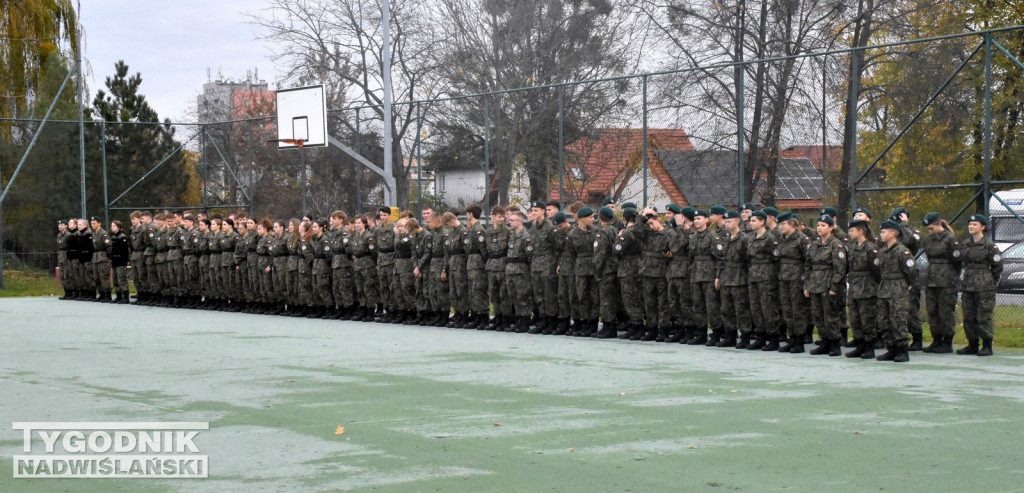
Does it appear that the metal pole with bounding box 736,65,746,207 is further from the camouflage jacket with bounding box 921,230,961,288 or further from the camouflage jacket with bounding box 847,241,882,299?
the camouflage jacket with bounding box 847,241,882,299

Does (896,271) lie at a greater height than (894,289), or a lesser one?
greater

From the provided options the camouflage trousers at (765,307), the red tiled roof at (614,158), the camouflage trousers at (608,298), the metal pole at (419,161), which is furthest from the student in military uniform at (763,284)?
the metal pole at (419,161)

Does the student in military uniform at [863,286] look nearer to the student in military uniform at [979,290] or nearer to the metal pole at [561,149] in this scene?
the student in military uniform at [979,290]

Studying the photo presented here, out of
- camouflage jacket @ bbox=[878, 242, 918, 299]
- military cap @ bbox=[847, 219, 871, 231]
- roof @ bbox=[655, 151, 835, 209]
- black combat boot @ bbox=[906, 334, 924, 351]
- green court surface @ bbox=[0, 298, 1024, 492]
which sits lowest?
green court surface @ bbox=[0, 298, 1024, 492]

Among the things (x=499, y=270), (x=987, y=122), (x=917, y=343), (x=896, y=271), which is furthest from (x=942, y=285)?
(x=499, y=270)

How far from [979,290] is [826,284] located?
59.6 inches

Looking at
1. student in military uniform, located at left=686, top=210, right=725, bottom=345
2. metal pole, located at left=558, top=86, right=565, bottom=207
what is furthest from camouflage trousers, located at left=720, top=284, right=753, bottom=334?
metal pole, located at left=558, top=86, right=565, bottom=207

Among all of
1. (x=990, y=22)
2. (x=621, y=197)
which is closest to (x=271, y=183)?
(x=621, y=197)

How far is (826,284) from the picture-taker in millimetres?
12477

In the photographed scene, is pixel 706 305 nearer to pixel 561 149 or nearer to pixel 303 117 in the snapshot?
pixel 561 149

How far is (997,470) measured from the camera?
255 inches

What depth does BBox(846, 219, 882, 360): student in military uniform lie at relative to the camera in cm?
1207

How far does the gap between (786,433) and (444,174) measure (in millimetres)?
15015

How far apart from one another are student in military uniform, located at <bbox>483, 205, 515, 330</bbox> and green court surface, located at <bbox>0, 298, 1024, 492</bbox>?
1.91m
